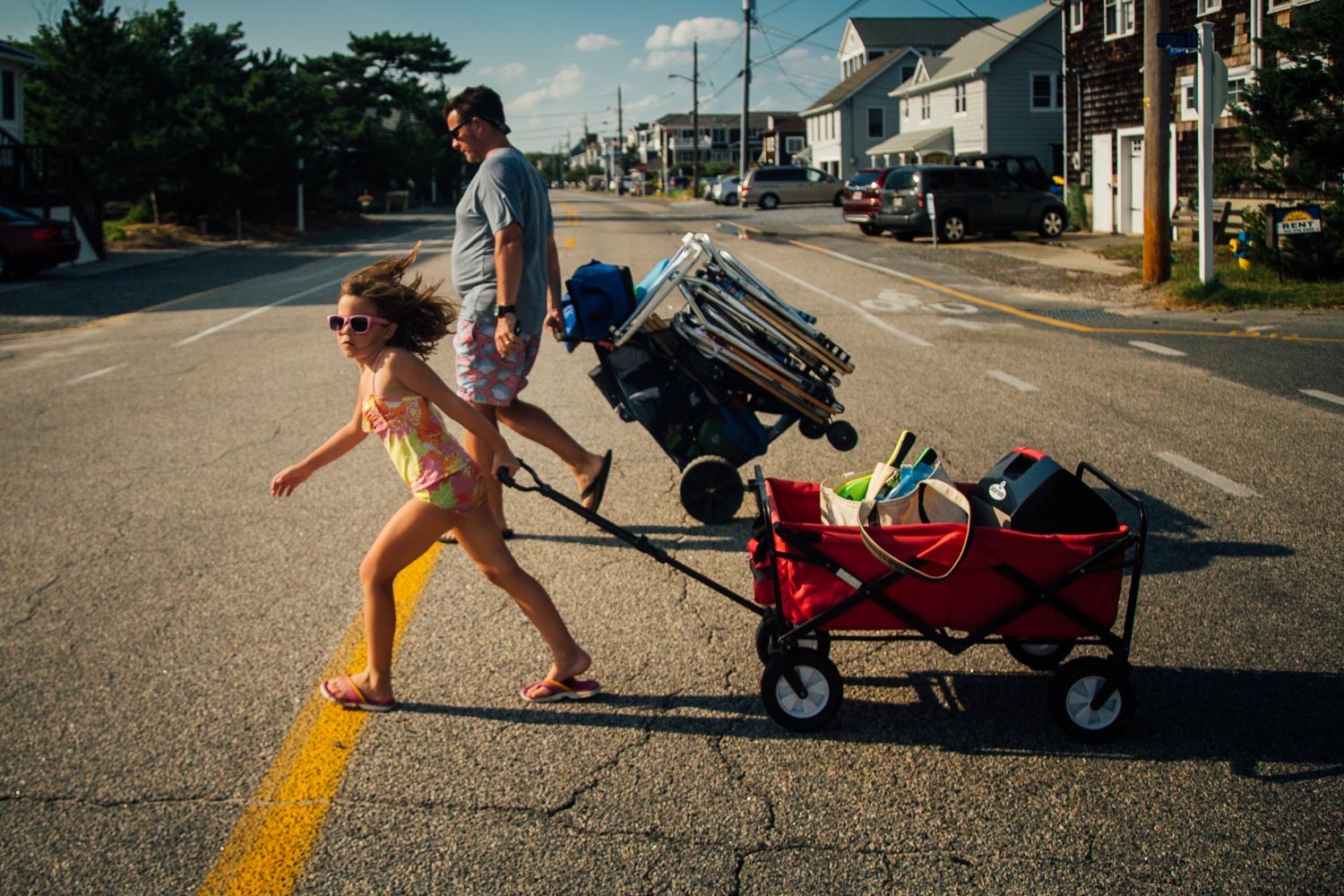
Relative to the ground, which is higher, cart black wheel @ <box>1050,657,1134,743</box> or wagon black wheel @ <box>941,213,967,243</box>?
wagon black wheel @ <box>941,213,967,243</box>

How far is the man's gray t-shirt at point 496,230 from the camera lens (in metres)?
5.01

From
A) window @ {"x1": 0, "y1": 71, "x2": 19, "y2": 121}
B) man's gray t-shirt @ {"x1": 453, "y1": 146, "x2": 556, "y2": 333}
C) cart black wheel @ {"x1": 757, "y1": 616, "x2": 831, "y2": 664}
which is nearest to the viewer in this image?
cart black wheel @ {"x1": 757, "y1": 616, "x2": 831, "y2": 664}

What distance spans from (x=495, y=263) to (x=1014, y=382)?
18.3 ft

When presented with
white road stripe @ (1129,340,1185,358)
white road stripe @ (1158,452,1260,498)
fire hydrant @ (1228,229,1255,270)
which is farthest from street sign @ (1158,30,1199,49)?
white road stripe @ (1158,452,1260,498)

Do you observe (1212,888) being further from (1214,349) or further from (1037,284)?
(1037,284)

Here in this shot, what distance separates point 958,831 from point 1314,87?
1533 centimetres

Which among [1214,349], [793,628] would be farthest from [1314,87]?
[793,628]

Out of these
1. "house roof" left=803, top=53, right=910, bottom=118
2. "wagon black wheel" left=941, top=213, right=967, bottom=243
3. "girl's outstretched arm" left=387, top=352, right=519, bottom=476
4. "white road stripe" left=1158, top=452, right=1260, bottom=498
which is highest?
"house roof" left=803, top=53, right=910, bottom=118

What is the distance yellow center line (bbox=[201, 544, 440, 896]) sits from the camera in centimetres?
292

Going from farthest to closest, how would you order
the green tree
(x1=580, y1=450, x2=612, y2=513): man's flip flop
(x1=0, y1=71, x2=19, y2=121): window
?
1. (x1=0, y1=71, x2=19, y2=121): window
2. the green tree
3. (x1=580, y1=450, x2=612, y2=513): man's flip flop

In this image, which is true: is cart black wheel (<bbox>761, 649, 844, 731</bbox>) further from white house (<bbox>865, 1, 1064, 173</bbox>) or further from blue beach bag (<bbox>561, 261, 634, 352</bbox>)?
white house (<bbox>865, 1, 1064, 173</bbox>)

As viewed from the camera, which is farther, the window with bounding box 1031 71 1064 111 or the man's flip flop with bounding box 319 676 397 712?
the window with bounding box 1031 71 1064 111

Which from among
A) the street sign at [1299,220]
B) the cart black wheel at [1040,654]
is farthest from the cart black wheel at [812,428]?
the street sign at [1299,220]

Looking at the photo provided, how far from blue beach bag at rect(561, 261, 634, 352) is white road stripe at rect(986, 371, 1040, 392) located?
4506mm
